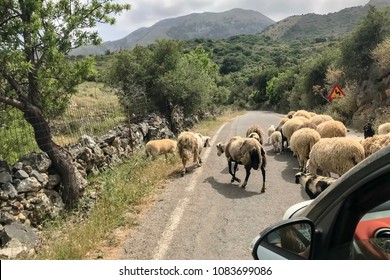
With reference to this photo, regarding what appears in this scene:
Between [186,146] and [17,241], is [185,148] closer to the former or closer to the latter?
[186,146]

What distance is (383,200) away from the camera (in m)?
1.57

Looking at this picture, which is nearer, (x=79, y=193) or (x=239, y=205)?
(x=239, y=205)

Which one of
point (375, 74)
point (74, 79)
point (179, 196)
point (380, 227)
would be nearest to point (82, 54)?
point (74, 79)

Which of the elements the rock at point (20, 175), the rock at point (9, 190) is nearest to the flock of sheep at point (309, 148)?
the rock at point (20, 175)

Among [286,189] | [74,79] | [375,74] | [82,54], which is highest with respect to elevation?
[82,54]

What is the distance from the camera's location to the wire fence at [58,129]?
10.1 m

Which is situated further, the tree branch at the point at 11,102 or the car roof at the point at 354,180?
the tree branch at the point at 11,102

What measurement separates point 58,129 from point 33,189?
3128 millimetres

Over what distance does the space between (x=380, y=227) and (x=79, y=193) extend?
27.5 feet

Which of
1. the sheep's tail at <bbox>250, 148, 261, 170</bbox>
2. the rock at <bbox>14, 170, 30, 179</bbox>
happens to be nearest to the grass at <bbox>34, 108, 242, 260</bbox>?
the rock at <bbox>14, 170, 30, 179</bbox>

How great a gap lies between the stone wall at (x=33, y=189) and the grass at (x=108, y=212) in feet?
1.09

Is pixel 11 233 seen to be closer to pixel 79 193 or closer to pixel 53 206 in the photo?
pixel 53 206

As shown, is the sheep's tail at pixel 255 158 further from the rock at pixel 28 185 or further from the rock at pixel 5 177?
the rock at pixel 5 177
